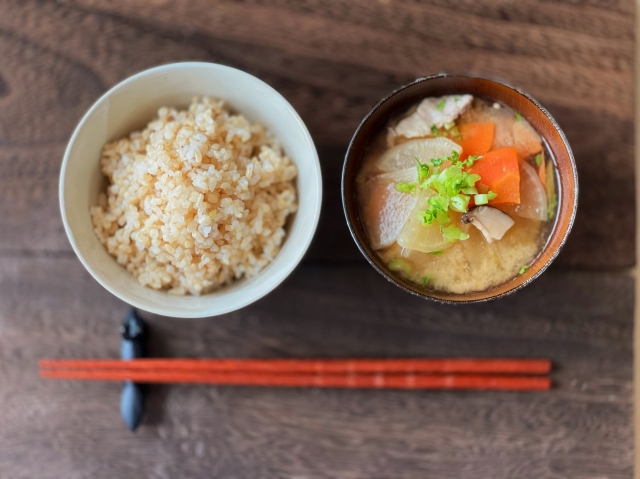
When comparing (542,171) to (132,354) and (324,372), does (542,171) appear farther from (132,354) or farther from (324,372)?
(132,354)

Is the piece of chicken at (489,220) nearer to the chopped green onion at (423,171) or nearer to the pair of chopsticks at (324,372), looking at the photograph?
the chopped green onion at (423,171)

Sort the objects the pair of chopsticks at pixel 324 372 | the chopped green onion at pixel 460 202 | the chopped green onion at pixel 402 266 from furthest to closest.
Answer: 1. the pair of chopsticks at pixel 324 372
2. the chopped green onion at pixel 402 266
3. the chopped green onion at pixel 460 202

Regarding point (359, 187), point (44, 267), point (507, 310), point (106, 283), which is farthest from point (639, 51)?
point (44, 267)

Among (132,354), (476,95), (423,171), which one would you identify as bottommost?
(132,354)

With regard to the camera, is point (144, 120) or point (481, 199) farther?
point (144, 120)

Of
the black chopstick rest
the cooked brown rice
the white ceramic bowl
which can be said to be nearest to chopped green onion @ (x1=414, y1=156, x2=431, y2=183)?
the white ceramic bowl

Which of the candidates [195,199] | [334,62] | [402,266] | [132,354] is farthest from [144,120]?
[402,266]

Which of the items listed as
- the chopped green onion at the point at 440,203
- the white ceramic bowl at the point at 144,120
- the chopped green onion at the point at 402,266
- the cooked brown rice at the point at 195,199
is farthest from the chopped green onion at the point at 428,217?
the cooked brown rice at the point at 195,199
